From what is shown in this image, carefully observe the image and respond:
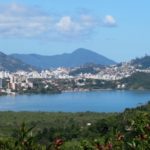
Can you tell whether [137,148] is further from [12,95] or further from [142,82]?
[142,82]

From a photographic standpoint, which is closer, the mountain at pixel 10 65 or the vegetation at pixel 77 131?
the vegetation at pixel 77 131

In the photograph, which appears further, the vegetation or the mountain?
the mountain

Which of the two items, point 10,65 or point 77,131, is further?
point 10,65

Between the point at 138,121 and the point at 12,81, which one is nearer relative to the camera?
the point at 138,121

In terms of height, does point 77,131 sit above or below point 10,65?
below

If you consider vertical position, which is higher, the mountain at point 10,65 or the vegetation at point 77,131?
the mountain at point 10,65

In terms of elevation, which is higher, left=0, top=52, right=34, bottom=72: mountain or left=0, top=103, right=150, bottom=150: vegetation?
left=0, top=52, right=34, bottom=72: mountain

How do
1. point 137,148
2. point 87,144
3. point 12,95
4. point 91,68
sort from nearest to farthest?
point 137,148 → point 87,144 → point 12,95 → point 91,68

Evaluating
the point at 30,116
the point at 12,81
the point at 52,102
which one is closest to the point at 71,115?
the point at 30,116
